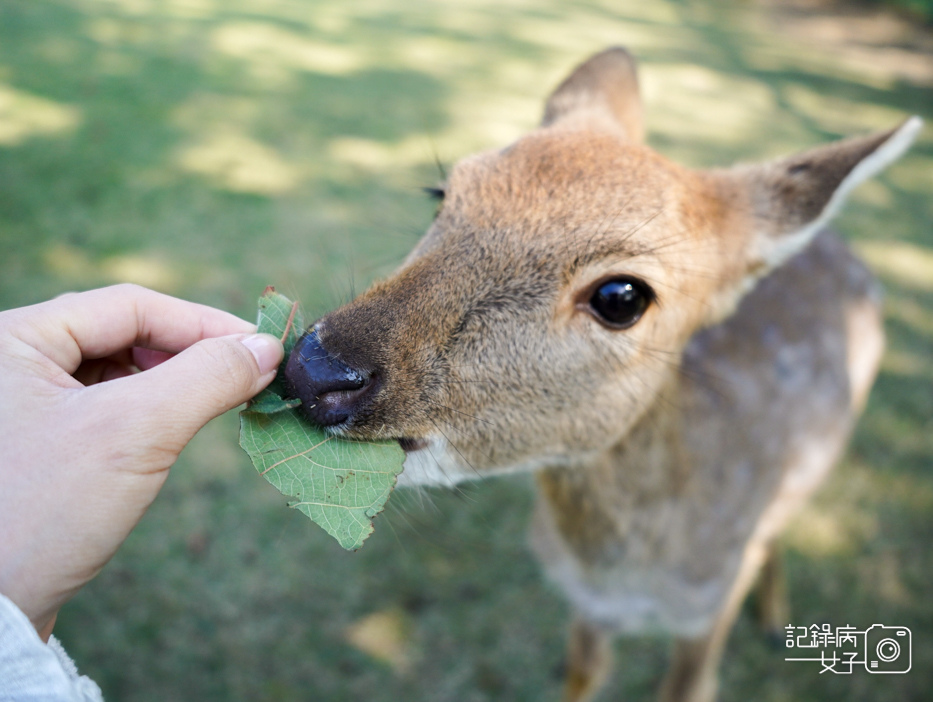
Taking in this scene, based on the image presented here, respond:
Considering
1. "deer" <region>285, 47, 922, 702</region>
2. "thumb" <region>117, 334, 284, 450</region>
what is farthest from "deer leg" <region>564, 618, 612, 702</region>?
"thumb" <region>117, 334, 284, 450</region>

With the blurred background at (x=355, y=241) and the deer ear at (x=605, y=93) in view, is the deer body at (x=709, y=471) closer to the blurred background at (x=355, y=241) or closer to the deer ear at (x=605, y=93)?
→ the blurred background at (x=355, y=241)

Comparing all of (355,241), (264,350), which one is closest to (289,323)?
(264,350)

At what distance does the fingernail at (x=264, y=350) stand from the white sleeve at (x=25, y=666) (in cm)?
68

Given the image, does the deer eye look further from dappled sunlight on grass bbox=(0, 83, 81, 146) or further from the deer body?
dappled sunlight on grass bbox=(0, 83, 81, 146)

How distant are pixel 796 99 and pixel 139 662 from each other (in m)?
11.3

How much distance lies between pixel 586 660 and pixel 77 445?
2.71 m

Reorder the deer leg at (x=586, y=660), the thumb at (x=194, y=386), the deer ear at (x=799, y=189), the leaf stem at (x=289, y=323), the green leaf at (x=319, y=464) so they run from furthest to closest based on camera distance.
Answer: the deer leg at (x=586, y=660), the deer ear at (x=799, y=189), the leaf stem at (x=289, y=323), the green leaf at (x=319, y=464), the thumb at (x=194, y=386)

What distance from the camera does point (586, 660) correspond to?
10.4 feet

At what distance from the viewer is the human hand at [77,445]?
128cm

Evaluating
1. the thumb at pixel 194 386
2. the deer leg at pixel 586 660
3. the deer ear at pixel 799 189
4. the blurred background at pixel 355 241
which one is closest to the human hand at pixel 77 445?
the thumb at pixel 194 386

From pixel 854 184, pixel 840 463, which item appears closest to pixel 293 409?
Answer: pixel 854 184

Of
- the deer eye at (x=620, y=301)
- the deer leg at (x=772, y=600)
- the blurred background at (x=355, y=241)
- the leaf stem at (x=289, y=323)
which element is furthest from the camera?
the deer leg at (x=772, y=600)

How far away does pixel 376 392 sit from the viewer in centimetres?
162

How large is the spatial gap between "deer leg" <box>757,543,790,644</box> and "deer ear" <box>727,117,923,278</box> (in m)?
2.08
